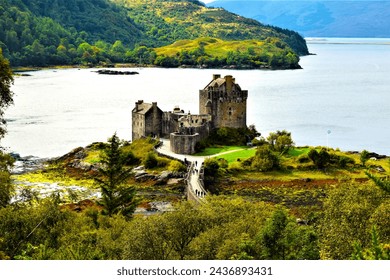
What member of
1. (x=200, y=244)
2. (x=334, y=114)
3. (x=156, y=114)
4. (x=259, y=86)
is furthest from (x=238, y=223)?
(x=259, y=86)

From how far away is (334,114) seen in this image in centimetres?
11862

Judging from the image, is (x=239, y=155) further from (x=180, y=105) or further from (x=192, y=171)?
(x=180, y=105)

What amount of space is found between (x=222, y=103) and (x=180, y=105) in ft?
152

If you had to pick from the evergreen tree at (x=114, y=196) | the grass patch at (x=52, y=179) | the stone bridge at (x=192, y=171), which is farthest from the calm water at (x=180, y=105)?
the evergreen tree at (x=114, y=196)

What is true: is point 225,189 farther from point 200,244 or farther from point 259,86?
point 259,86

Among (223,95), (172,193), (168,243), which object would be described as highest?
(223,95)

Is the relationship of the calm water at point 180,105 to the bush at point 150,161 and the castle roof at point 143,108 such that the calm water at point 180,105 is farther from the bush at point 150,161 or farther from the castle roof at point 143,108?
the bush at point 150,161

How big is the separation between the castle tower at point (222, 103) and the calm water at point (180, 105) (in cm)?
1654

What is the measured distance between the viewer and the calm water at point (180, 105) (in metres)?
90.9

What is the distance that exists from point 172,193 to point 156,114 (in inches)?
694

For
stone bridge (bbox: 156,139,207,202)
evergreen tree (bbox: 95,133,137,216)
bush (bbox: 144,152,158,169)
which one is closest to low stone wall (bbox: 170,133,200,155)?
stone bridge (bbox: 156,139,207,202)

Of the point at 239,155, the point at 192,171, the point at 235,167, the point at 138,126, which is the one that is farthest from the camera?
the point at 138,126

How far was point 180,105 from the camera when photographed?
119625 millimetres

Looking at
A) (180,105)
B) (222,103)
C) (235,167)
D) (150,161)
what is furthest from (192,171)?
(180,105)
